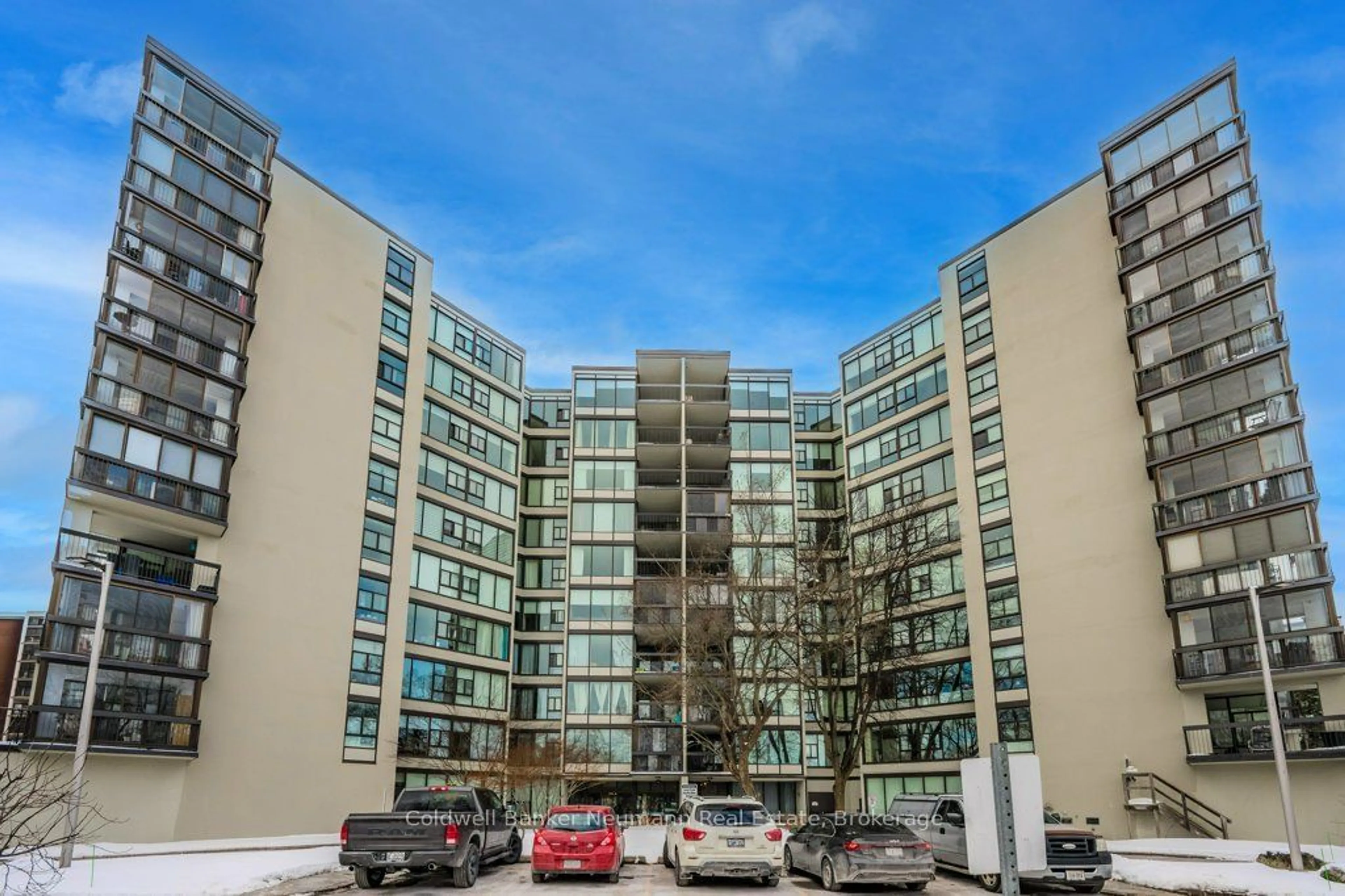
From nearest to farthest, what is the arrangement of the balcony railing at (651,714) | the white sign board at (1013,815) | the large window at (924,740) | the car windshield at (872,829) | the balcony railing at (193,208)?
1. the white sign board at (1013,815)
2. the car windshield at (872,829)
3. the balcony railing at (193,208)
4. the large window at (924,740)
5. the balcony railing at (651,714)

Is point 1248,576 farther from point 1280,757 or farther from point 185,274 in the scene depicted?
point 185,274

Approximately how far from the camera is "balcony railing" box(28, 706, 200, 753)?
3278 centimetres

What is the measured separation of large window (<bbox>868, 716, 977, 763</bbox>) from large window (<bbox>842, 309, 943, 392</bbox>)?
67.3 feet

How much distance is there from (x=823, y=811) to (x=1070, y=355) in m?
32.6

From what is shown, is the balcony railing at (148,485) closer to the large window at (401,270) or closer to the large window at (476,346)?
the large window at (401,270)

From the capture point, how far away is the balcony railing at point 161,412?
3703cm

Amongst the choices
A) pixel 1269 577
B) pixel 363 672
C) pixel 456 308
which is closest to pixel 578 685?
pixel 363 672

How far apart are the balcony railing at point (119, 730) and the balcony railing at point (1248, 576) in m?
38.4

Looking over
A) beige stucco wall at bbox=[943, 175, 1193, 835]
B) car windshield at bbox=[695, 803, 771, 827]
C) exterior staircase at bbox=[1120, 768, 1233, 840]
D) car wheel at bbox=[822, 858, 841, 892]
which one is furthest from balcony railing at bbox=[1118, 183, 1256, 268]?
car windshield at bbox=[695, 803, 771, 827]

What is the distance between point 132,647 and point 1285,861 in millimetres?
37114

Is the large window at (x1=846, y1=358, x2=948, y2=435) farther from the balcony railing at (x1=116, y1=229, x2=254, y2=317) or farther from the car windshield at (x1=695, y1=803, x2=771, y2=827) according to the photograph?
the car windshield at (x1=695, y1=803, x2=771, y2=827)

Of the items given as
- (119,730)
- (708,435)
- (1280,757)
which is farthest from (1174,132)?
(119,730)

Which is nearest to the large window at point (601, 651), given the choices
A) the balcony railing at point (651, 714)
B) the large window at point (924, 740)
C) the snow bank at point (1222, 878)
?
the balcony railing at point (651, 714)

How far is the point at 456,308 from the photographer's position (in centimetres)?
6006
